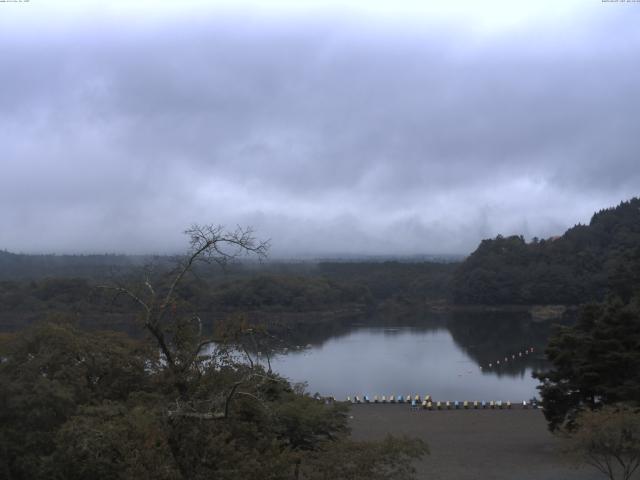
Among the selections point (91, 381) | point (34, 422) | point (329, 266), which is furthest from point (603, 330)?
Answer: point (329, 266)

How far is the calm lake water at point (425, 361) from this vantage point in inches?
1102

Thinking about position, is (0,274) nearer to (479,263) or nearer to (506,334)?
(479,263)

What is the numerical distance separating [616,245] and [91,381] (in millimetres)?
67561

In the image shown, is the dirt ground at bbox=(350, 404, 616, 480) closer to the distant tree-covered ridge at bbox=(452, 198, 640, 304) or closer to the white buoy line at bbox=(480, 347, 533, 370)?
the white buoy line at bbox=(480, 347, 533, 370)

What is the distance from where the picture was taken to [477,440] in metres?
16.6

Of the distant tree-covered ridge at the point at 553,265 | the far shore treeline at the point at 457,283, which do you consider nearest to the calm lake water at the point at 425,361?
the far shore treeline at the point at 457,283

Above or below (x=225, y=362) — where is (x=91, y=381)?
below

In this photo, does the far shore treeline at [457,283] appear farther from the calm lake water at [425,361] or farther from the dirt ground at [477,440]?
the dirt ground at [477,440]

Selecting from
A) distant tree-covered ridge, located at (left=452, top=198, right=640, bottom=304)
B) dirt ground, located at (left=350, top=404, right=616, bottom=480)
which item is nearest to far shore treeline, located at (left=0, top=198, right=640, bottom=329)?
distant tree-covered ridge, located at (left=452, top=198, right=640, bottom=304)

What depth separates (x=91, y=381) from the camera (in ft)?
36.2

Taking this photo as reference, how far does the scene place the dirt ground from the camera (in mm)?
13211

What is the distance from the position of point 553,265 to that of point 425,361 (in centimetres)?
3820

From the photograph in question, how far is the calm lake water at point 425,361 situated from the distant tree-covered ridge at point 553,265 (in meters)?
11.0

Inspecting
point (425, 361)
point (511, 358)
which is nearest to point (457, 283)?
point (511, 358)
